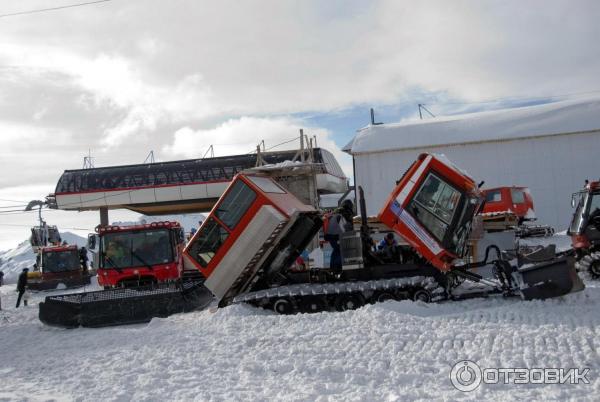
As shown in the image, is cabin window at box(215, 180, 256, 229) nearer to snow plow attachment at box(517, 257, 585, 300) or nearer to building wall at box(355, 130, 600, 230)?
snow plow attachment at box(517, 257, 585, 300)

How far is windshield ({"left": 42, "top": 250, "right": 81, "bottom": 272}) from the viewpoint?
2505 centimetres

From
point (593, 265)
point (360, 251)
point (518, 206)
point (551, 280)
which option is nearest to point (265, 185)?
point (360, 251)

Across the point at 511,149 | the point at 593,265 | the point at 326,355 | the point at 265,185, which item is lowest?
the point at 326,355

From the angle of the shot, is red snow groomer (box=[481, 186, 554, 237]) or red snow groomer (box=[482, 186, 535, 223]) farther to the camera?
red snow groomer (box=[482, 186, 535, 223])

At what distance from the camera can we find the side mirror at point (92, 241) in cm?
1369

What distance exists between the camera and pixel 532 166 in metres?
26.6

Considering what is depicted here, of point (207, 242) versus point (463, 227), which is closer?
point (463, 227)

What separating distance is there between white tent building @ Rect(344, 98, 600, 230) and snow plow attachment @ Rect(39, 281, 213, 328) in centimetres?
1721

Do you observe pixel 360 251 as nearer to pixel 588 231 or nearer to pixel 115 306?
pixel 115 306

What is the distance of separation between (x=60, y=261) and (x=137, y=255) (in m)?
12.7

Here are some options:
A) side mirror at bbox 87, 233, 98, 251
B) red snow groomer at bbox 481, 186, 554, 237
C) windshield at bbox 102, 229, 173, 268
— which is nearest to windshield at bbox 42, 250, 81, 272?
side mirror at bbox 87, 233, 98, 251

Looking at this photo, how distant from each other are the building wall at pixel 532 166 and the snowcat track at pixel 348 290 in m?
17.8

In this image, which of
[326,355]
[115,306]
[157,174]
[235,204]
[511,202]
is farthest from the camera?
[157,174]

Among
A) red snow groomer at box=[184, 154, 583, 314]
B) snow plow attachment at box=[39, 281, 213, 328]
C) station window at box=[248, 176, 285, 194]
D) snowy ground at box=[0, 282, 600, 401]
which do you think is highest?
station window at box=[248, 176, 285, 194]
